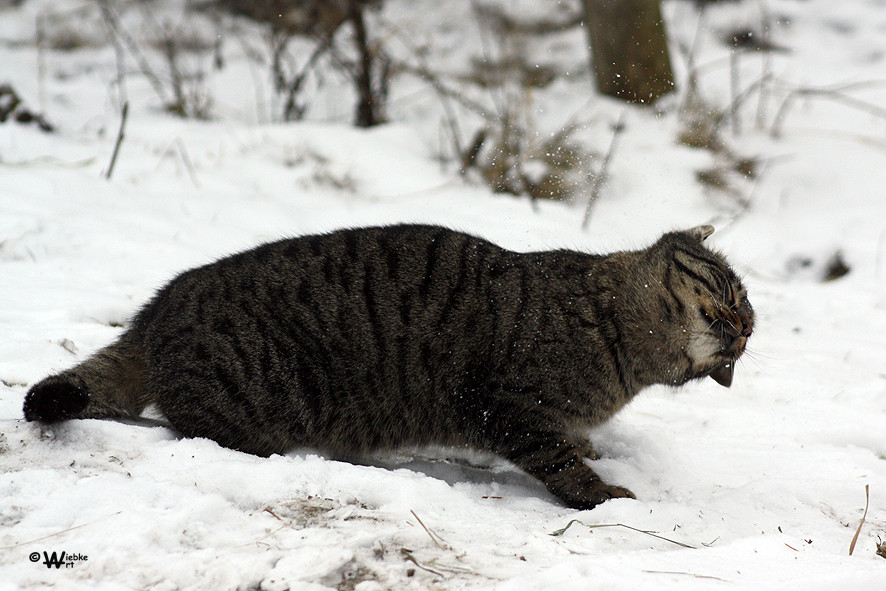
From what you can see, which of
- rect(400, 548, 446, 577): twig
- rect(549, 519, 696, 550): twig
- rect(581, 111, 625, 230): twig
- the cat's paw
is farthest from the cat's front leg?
rect(581, 111, 625, 230): twig

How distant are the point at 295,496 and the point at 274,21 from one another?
646 cm

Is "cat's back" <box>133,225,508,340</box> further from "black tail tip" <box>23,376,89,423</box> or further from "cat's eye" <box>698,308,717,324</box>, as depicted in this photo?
"cat's eye" <box>698,308,717,324</box>

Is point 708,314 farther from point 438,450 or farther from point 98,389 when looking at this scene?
point 98,389

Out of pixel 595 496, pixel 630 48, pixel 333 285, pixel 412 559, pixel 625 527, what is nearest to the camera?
pixel 412 559

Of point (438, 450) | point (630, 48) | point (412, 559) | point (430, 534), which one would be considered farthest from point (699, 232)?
point (630, 48)

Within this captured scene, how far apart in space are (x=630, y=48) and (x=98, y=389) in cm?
603

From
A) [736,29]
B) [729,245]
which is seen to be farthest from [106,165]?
[736,29]

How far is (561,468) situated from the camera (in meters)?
3.04

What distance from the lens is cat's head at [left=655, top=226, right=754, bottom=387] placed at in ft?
10.3

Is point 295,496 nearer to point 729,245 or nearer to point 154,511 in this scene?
point 154,511

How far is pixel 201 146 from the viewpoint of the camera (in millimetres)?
6637

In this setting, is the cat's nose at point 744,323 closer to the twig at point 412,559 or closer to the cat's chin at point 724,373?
the cat's chin at point 724,373

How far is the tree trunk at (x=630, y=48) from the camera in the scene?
23.7ft

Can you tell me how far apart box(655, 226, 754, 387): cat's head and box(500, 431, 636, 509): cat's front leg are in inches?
24.8
